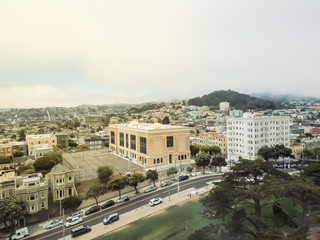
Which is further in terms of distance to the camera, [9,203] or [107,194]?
[107,194]

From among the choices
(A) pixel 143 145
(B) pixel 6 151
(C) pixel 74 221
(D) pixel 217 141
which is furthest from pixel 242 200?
(B) pixel 6 151

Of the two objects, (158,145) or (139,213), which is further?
(158,145)

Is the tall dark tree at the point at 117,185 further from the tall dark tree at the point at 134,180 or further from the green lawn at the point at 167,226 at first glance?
the green lawn at the point at 167,226

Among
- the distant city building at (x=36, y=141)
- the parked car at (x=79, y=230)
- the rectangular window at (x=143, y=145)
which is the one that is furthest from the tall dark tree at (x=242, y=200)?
the distant city building at (x=36, y=141)

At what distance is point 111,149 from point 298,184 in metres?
53.6

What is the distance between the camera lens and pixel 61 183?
3152 centimetres

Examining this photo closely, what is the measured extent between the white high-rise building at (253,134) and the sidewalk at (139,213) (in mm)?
21944

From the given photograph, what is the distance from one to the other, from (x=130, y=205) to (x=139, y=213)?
292 cm

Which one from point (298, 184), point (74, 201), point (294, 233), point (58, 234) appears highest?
point (298, 184)

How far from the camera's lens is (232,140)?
56562mm

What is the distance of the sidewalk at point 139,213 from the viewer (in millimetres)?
23891

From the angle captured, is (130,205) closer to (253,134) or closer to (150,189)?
(150,189)

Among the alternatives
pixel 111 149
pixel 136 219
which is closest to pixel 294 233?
pixel 136 219

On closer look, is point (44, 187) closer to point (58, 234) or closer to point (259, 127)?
point (58, 234)
